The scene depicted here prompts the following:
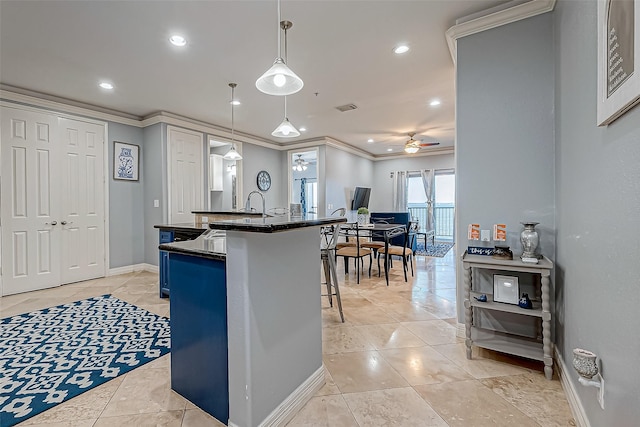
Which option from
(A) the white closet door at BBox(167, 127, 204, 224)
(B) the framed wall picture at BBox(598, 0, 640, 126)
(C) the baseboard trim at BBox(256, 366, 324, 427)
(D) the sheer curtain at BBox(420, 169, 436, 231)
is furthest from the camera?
(D) the sheer curtain at BBox(420, 169, 436, 231)

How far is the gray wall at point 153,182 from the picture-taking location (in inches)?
191

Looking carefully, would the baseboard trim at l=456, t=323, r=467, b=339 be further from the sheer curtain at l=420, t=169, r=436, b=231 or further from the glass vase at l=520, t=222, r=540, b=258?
the sheer curtain at l=420, t=169, r=436, b=231

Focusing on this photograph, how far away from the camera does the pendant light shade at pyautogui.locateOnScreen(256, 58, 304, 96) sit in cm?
184

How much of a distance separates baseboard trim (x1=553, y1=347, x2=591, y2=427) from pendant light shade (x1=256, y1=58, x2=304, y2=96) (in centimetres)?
241

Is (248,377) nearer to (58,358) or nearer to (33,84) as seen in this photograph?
(58,358)

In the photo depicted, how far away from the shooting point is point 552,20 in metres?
2.13

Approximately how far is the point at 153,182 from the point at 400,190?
6600 mm

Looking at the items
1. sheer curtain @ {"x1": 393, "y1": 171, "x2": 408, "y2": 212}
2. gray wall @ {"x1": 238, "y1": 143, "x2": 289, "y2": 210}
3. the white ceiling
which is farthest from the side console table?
sheer curtain @ {"x1": 393, "y1": 171, "x2": 408, "y2": 212}

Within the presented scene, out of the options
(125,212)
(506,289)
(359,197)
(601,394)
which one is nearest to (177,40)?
(125,212)

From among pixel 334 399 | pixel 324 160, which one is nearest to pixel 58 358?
pixel 334 399

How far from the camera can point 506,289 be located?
6.88 ft

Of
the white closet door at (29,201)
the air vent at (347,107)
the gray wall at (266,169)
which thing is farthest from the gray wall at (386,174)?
the white closet door at (29,201)

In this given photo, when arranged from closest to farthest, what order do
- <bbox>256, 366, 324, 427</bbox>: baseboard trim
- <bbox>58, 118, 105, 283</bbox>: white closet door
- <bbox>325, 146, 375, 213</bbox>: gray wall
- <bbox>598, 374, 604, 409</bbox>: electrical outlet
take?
<bbox>598, 374, 604, 409</bbox>: electrical outlet, <bbox>256, 366, 324, 427</bbox>: baseboard trim, <bbox>58, 118, 105, 283</bbox>: white closet door, <bbox>325, 146, 375, 213</bbox>: gray wall

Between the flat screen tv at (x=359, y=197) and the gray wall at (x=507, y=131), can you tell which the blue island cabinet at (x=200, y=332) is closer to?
the gray wall at (x=507, y=131)
